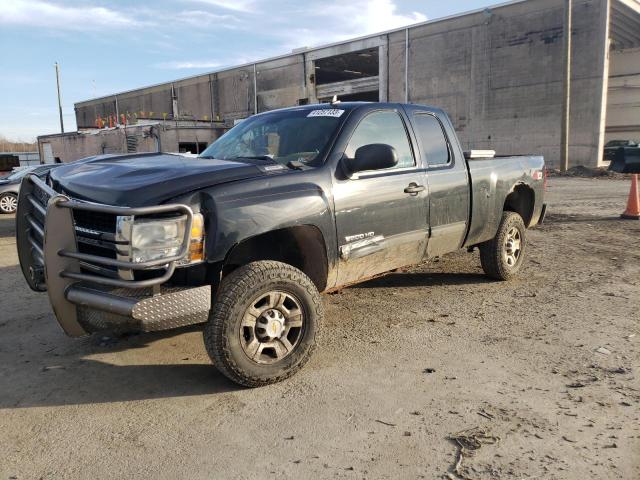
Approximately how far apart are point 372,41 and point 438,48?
4.85m

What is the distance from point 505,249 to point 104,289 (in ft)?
14.4

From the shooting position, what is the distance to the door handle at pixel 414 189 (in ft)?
14.4

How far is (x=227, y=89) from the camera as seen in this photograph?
45219mm

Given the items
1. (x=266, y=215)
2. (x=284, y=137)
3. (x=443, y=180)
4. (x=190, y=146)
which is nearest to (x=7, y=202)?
(x=190, y=146)

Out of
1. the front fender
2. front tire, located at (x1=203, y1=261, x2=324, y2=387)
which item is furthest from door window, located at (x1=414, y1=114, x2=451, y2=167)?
front tire, located at (x1=203, y1=261, x2=324, y2=387)

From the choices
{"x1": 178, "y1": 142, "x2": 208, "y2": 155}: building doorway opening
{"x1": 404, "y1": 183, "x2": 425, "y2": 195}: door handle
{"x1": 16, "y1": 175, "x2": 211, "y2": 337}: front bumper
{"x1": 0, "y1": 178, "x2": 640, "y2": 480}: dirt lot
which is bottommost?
{"x1": 0, "y1": 178, "x2": 640, "y2": 480}: dirt lot

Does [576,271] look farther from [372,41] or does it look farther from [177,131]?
[372,41]

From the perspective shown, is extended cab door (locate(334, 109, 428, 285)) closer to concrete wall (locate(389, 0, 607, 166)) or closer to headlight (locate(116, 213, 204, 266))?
headlight (locate(116, 213, 204, 266))

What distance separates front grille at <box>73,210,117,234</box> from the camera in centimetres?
303

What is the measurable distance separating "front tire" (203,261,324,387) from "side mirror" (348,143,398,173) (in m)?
0.99

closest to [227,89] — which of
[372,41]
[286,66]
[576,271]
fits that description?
[286,66]

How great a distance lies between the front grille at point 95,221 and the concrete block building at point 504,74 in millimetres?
16999

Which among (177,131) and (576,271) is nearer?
(576,271)

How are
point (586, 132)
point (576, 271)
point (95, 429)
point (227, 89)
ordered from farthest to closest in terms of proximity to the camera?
point (227, 89) → point (586, 132) → point (576, 271) → point (95, 429)
